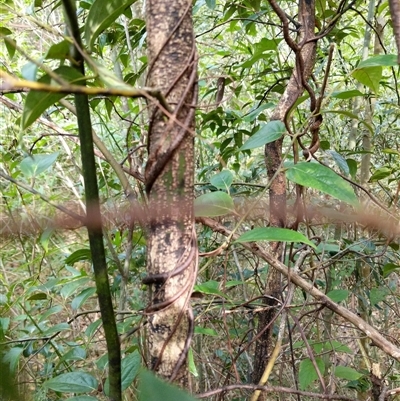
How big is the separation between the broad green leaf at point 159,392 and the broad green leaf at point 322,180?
29 centimetres

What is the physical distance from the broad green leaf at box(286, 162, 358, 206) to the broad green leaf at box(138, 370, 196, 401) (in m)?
0.29

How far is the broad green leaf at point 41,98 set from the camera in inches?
9.4

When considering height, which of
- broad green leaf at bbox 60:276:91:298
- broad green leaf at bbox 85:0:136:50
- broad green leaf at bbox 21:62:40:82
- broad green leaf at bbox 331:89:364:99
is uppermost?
broad green leaf at bbox 85:0:136:50

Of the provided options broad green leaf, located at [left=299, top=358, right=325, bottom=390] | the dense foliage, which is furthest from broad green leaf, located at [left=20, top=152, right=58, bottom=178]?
broad green leaf, located at [left=299, top=358, right=325, bottom=390]

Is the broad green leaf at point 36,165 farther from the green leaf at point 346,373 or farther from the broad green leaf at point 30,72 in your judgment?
the green leaf at point 346,373

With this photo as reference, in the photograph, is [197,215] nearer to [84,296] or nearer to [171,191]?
[171,191]

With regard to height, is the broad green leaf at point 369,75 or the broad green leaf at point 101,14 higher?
the broad green leaf at point 101,14

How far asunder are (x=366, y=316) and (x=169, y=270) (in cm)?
87

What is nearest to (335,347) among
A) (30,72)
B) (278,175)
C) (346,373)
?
(346,373)

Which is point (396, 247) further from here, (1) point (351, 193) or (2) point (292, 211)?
(1) point (351, 193)

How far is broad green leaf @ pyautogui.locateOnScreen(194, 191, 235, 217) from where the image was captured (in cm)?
47

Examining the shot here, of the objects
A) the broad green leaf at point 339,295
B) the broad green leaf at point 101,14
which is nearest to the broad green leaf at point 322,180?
the broad green leaf at point 101,14

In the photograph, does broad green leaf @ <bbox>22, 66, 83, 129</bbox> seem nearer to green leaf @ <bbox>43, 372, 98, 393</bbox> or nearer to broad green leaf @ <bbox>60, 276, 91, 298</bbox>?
green leaf @ <bbox>43, 372, 98, 393</bbox>

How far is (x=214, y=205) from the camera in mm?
478
